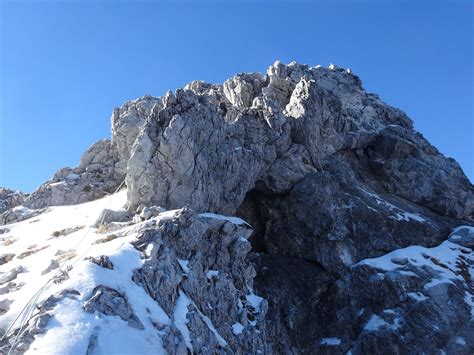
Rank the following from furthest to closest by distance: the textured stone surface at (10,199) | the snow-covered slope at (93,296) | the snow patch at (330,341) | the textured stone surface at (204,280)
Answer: the textured stone surface at (10,199), the snow patch at (330,341), the textured stone surface at (204,280), the snow-covered slope at (93,296)

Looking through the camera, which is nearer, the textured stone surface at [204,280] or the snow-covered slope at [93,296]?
the snow-covered slope at [93,296]

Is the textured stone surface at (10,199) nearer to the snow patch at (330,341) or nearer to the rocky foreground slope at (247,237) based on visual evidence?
the rocky foreground slope at (247,237)

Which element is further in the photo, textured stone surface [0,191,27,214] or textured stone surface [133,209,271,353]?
textured stone surface [0,191,27,214]

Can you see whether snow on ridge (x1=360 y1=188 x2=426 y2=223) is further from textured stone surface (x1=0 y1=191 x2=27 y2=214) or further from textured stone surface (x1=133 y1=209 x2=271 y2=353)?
textured stone surface (x1=0 y1=191 x2=27 y2=214)

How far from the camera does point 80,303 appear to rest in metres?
21.4

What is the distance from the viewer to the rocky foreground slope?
23.7 meters

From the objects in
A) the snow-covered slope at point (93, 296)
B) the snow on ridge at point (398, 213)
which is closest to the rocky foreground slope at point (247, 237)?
the snow-covered slope at point (93, 296)

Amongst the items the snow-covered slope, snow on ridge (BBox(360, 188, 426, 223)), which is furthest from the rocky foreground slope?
snow on ridge (BBox(360, 188, 426, 223))

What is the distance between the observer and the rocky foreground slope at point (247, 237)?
23703 mm

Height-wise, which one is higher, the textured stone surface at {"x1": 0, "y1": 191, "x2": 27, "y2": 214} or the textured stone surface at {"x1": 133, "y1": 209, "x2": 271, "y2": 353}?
the textured stone surface at {"x1": 0, "y1": 191, "x2": 27, "y2": 214}

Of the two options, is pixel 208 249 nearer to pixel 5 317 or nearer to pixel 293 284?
pixel 293 284

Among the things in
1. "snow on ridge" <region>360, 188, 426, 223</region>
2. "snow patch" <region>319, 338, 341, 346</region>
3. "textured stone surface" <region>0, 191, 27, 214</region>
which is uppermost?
"snow on ridge" <region>360, 188, 426, 223</region>

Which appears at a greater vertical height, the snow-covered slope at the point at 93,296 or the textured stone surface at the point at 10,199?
the textured stone surface at the point at 10,199

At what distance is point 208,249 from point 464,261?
26143 millimetres
